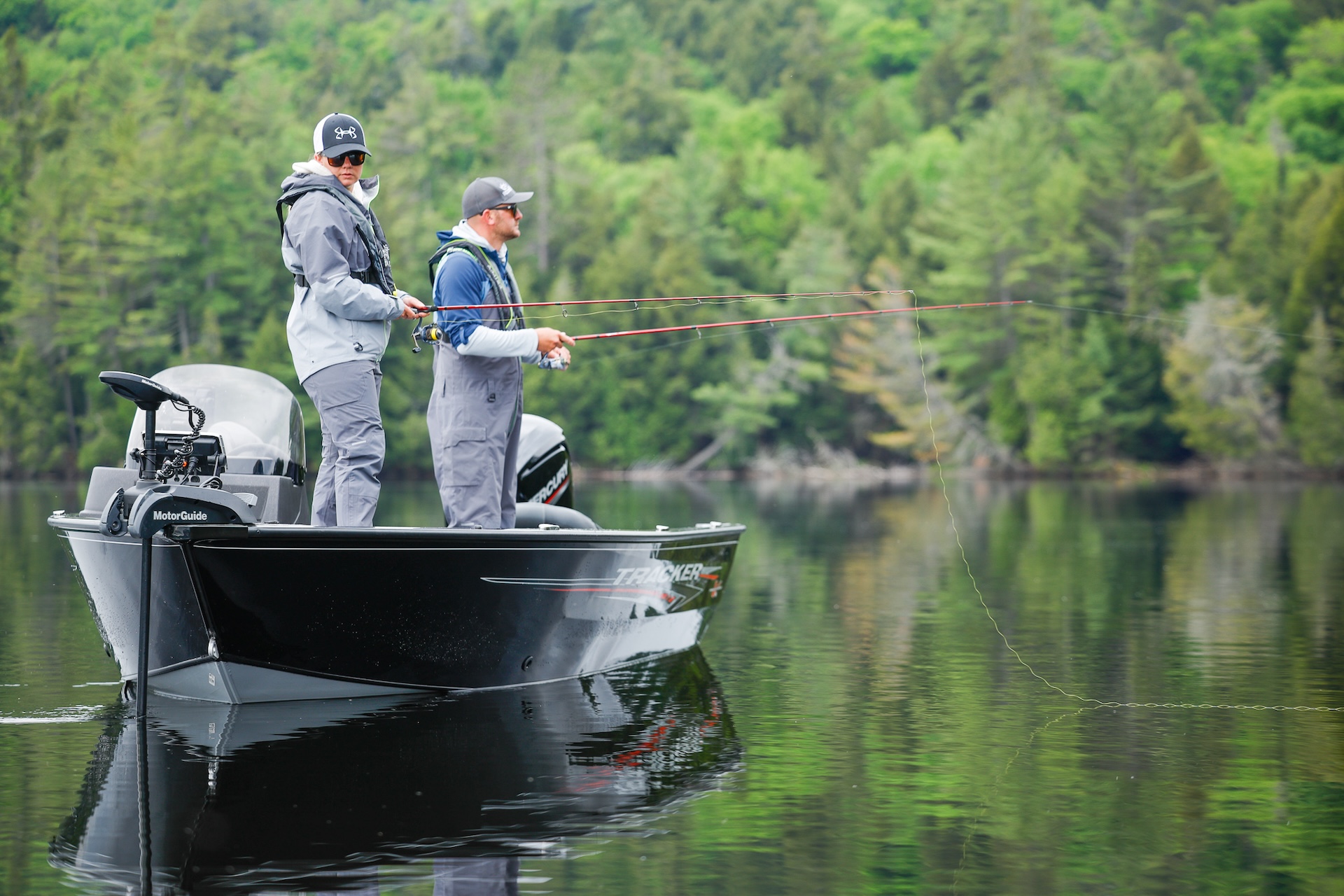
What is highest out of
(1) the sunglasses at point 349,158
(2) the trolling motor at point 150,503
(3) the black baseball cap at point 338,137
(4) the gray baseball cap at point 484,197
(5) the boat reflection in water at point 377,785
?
(3) the black baseball cap at point 338,137

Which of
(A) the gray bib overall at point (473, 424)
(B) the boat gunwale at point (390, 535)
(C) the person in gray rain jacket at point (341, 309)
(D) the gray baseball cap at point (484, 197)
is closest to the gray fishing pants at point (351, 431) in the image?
(C) the person in gray rain jacket at point (341, 309)

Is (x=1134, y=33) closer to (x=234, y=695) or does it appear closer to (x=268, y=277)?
(x=268, y=277)

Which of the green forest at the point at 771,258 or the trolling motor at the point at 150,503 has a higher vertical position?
the green forest at the point at 771,258

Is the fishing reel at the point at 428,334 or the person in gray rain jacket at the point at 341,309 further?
the fishing reel at the point at 428,334

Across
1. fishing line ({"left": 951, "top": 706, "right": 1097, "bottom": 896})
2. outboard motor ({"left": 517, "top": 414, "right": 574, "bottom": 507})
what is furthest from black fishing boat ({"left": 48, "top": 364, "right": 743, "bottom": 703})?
fishing line ({"left": 951, "top": 706, "right": 1097, "bottom": 896})

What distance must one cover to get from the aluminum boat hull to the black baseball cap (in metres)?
1.55

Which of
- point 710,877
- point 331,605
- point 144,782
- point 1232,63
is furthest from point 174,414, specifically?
point 1232,63

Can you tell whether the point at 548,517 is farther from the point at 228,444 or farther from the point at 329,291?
the point at 329,291

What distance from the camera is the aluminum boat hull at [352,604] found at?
20.9 ft

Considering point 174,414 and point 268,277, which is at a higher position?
point 268,277

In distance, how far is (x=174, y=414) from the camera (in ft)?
23.5

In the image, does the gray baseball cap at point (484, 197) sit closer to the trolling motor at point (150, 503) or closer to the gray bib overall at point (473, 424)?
the gray bib overall at point (473, 424)

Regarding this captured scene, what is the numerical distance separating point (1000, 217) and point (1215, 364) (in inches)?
353

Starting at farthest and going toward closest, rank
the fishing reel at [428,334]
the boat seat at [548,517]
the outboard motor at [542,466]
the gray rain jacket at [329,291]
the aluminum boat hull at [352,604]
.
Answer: the outboard motor at [542,466] → the boat seat at [548,517] → the fishing reel at [428,334] → the gray rain jacket at [329,291] → the aluminum boat hull at [352,604]
